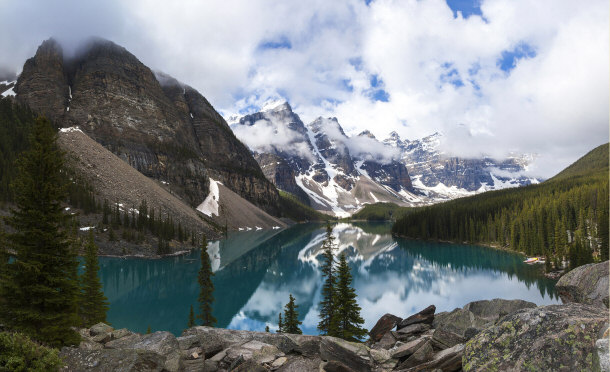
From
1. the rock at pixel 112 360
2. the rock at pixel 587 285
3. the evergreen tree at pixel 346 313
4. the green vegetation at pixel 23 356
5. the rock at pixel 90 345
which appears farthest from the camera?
the evergreen tree at pixel 346 313

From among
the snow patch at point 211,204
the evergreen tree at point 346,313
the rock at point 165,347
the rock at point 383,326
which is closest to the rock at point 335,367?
the rock at point 165,347

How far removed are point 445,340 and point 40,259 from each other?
13688 mm

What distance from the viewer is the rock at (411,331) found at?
41.2 ft

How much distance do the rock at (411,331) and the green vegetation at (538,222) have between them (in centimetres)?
4729

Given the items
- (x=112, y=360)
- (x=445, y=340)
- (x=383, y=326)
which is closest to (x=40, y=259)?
(x=112, y=360)

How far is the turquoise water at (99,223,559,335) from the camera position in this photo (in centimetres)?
3603

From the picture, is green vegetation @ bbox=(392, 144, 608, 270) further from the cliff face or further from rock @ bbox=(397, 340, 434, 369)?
the cliff face

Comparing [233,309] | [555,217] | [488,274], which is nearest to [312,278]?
[233,309]

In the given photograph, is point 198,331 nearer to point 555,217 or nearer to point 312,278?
point 312,278

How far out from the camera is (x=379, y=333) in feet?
47.0

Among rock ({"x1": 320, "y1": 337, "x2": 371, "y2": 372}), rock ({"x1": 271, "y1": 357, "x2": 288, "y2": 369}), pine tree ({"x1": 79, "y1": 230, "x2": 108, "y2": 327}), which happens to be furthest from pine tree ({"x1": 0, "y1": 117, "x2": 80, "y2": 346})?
pine tree ({"x1": 79, "y1": 230, "x2": 108, "y2": 327})

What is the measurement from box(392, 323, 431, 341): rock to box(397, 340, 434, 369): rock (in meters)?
4.58

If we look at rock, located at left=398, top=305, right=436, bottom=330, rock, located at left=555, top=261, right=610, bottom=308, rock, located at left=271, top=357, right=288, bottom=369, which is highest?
rock, located at left=555, top=261, right=610, bottom=308

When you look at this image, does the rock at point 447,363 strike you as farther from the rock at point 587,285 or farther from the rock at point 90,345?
the rock at point 90,345
